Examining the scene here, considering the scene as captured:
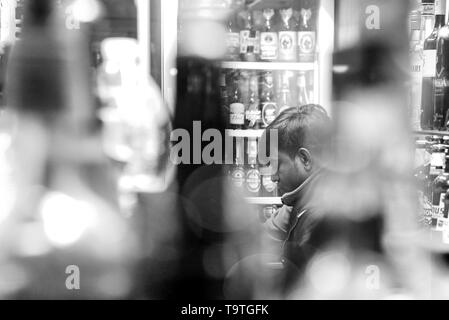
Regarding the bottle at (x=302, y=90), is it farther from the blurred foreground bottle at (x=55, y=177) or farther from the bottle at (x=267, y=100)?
the blurred foreground bottle at (x=55, y=177)

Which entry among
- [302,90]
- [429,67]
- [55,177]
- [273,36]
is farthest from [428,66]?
[55,177]

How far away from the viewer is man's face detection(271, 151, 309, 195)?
1.67 metres

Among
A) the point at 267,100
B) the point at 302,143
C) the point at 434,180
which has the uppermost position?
the point at 267,100

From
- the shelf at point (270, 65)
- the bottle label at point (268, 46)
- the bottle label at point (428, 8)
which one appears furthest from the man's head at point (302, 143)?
the bottle label at point (428, 8)

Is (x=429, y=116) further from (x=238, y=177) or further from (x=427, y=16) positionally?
(x=238, y=177)

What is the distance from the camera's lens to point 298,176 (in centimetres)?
168

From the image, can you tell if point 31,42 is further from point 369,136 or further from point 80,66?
point 369,136

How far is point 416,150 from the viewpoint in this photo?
1728mm

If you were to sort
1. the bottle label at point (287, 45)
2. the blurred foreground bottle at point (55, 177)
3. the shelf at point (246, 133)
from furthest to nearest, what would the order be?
the bottle label at point (287, 45) < the shelf at point (246, 133) < the blurred foreground bottle at point (55, 177)

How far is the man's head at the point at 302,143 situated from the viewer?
5.46 feet

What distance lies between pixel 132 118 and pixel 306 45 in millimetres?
627

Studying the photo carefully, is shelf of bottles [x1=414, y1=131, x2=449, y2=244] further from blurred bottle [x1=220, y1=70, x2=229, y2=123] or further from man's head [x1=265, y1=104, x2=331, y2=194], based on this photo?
blurred bottle [x1=220, y1=70, x2=229, y2=123]

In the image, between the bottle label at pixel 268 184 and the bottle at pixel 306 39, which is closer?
the bottle label at pixel 268 184

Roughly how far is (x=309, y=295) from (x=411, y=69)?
28.9 inches
